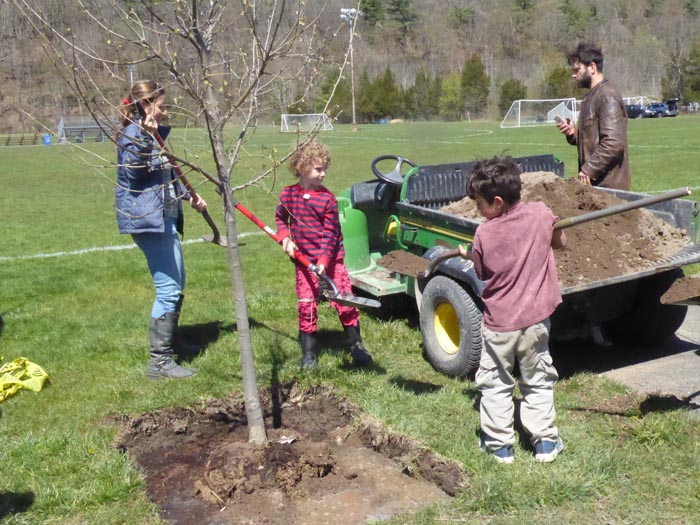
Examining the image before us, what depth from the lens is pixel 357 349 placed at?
17.5 feet

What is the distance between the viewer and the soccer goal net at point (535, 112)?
161ft

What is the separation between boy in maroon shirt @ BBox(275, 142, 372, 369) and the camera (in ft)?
16.5

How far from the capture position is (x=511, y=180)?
3.71 meters

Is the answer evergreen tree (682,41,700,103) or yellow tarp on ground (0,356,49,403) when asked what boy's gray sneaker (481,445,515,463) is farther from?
evergreen tree (682,41,700,103)

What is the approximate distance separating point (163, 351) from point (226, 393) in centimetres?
65

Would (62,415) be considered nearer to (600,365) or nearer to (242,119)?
(242,119)

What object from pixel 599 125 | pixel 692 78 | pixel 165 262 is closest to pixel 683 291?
pixel 599 125

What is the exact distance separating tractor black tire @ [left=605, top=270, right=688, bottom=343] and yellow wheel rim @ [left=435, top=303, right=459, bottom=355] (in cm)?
123

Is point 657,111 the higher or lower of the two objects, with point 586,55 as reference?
lower

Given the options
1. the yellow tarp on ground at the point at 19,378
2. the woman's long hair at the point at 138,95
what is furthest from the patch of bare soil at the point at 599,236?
the yellow tarp on ground at the point at 19,378

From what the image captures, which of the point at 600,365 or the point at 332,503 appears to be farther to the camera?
the point at 600,365

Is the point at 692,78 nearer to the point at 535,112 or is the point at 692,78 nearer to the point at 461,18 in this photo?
the point at 535,112

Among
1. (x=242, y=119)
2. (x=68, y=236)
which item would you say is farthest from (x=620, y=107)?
(x=68, y=236)

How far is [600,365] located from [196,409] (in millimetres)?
2677
